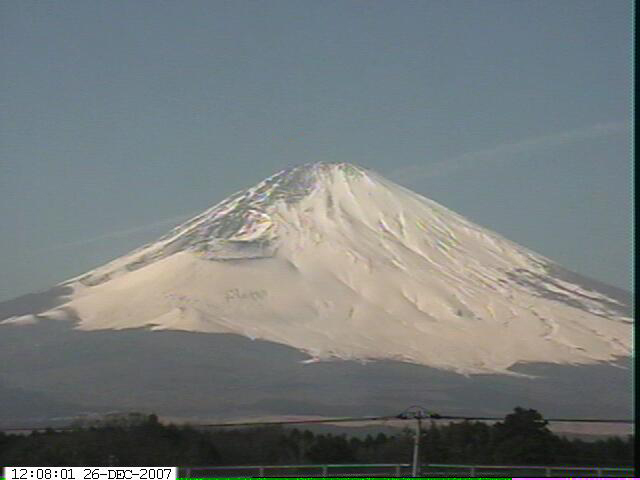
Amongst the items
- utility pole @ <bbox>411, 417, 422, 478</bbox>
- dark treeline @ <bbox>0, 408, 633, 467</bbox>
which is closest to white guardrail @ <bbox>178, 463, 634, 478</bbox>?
utility pole @ <bbox>411, 417, 422, 478</bbox>

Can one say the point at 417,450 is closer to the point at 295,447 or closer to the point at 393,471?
the point at 393,471

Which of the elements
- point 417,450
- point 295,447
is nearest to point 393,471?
point 417,450

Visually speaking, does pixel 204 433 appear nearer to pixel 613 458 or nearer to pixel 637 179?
pixel 613 458

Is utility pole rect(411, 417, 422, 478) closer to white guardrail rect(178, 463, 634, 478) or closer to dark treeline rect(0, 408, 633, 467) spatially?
white guardrail rect(178, 463, 634, 478)

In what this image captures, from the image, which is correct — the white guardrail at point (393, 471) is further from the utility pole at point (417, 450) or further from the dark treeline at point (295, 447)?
the dark treeline at point (295, 447)

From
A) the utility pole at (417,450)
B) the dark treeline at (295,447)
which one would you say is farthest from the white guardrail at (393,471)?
the dark treeline at (295,447)
